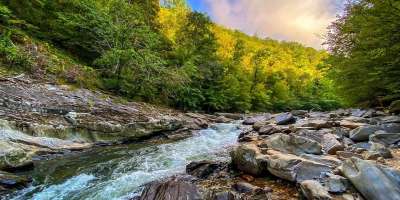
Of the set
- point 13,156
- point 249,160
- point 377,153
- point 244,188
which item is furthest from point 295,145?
point 13,156

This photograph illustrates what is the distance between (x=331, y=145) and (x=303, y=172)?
2429 millimetres

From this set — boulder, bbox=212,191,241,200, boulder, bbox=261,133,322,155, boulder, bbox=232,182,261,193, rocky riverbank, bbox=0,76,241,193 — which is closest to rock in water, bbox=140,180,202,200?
boulder, bbox=212,191,241,200

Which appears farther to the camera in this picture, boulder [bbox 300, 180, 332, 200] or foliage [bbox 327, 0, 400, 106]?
foliage [bbox 327, 0, 400, 106]

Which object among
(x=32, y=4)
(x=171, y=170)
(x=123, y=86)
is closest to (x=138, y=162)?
(x=171, y=170)

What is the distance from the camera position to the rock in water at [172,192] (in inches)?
244

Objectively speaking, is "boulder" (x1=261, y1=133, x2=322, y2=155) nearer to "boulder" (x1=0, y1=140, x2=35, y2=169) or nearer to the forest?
the forest

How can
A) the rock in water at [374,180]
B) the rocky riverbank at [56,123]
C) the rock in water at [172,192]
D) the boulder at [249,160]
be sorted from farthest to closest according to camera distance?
the rocky riverbank at [56,123] → the boulder at [249,160] → the rock in water at [172,192] → the rock in water at [374,180]

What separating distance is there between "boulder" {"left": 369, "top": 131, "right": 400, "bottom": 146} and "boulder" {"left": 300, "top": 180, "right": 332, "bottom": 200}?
381 cm

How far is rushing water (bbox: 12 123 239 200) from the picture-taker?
757 cm

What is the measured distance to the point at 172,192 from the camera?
20.9 feet

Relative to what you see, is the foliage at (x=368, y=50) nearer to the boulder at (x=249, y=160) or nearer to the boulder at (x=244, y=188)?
the boulder at (x=249, y=160)

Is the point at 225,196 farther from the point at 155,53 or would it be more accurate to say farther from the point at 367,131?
the point at 155,53

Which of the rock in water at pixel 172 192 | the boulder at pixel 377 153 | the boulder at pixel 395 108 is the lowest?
the rock in water at pixel 172 192

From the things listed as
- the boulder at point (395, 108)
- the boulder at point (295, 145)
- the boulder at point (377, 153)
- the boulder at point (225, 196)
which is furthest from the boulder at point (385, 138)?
the boulder at point (395, 108)
